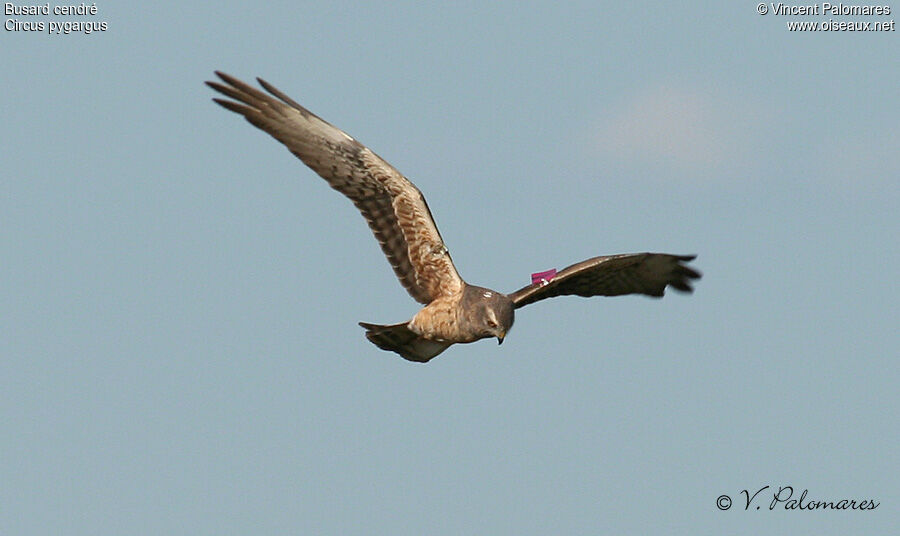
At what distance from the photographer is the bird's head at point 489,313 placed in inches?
575

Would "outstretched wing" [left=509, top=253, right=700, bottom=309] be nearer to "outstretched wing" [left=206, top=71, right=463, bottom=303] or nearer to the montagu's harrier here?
the montagu's harrier

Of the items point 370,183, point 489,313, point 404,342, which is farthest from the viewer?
point 404,342

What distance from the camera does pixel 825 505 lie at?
57.0 feet

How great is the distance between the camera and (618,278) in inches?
664

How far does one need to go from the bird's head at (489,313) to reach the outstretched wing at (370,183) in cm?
52

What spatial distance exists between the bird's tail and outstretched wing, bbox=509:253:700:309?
108 centimetres

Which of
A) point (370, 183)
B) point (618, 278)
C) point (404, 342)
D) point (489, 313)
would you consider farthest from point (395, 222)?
point (618, 278)

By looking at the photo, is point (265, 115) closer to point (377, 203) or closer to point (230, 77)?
point (230, 77)

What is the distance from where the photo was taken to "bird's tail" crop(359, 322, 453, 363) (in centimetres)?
1584

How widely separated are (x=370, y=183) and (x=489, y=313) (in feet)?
6.95

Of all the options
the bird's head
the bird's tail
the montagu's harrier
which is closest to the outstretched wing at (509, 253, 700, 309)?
the montagu's harrier

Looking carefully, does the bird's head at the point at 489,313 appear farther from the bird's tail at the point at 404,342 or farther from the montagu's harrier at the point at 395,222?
the bird's tail at the point at 404,342

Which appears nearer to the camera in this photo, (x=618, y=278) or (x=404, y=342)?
(x=404, y=342)

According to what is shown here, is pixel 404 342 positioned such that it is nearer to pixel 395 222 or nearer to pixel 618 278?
pixel 395 222
